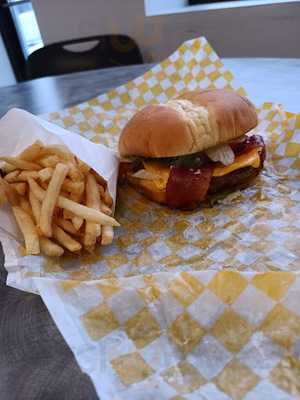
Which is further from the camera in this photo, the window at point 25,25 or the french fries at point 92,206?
the window at point 25,25

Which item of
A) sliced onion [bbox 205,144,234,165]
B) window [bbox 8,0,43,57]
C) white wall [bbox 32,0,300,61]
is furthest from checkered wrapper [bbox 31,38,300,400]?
window [bbox 8,0,43,57]

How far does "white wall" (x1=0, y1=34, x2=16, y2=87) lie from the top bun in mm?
3964

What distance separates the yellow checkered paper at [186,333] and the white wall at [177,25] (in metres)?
2.41

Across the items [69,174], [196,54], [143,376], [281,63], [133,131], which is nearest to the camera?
[143,376]

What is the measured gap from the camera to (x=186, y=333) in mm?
761

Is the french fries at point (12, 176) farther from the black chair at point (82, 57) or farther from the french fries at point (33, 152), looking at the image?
the black chair at point (82, 57)

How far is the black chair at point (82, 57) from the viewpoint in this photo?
340 centimetres

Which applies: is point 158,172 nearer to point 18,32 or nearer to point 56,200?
point 56,200

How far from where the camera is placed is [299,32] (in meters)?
2.54

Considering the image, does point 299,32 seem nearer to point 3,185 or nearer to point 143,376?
point 3,185

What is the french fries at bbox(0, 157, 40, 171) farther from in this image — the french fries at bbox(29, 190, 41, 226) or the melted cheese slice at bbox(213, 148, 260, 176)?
the melted cheese slice at bbox(213, 148, 260, 176)

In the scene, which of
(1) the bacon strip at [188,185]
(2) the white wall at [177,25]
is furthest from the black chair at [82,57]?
(1) the bacon strip at [188,185]

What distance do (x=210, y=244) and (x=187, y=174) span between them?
29 centimetres

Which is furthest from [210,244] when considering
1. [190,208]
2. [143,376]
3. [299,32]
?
[299,32]
